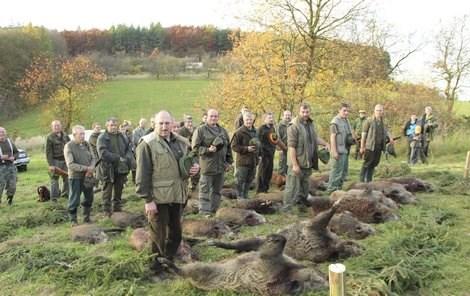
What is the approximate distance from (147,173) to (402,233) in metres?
3.51

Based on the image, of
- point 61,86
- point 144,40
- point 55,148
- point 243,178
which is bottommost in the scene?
point 243,178

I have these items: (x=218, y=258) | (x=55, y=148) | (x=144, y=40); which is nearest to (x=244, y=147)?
(x=218, y=258)

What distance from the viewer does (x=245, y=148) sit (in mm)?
9188

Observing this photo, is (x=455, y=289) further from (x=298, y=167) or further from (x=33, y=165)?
(x=33, y=165)

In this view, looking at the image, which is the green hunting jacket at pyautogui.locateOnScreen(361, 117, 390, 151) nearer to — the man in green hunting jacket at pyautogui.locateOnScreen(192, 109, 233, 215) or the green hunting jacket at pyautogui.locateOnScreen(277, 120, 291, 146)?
the green hunting jacket at pyautogui.locateOnScreen(277, 120, 291, 146)

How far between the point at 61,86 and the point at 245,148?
2930cm

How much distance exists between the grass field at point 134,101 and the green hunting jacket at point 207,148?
2847cm

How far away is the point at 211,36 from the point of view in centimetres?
6112

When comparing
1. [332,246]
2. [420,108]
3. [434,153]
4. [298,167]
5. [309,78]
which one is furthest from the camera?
[420,108]

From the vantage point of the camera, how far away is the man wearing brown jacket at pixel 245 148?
9227 millimetres

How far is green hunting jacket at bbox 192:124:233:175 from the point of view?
832cm

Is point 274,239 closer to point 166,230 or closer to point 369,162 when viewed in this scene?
point 166,230

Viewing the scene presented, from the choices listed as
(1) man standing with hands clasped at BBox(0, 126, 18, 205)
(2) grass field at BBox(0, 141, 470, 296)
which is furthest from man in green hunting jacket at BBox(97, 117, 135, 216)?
(1) man standing with hands clasped at BBox(0, 126, 18, 205)

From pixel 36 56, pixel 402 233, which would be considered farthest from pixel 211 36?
pixel 402 233
